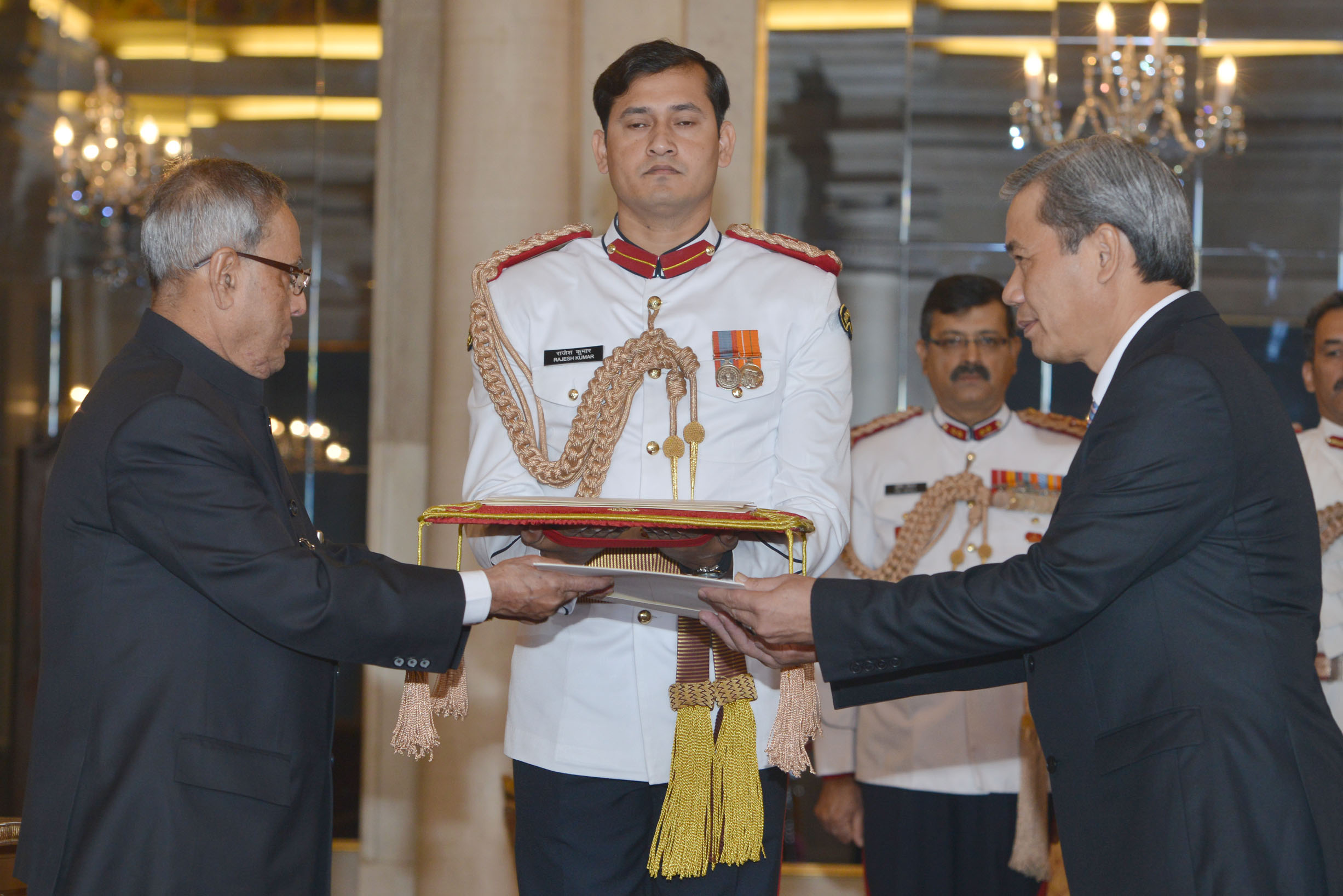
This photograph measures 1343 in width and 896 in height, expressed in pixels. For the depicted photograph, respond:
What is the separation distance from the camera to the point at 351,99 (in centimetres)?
546

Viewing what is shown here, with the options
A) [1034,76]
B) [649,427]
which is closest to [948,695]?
[649,427]

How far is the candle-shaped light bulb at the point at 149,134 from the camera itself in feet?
18.8

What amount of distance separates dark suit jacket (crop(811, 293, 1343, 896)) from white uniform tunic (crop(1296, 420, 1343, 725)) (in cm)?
157

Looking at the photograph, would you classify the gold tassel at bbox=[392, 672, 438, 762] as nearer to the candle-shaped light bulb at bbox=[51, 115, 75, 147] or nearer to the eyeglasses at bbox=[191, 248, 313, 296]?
the eyeglasses at bbox=[191, 248, 313, 296]

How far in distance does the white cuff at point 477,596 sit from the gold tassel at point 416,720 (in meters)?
0.14

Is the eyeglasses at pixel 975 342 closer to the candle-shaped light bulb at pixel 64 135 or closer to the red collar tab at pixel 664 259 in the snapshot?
the red collar tab at pixel 664 259

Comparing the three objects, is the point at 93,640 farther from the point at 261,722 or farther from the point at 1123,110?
the point at 1123,110

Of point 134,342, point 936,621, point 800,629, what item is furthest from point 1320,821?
point 134,342

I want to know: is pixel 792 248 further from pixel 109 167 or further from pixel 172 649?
pixel 109 167

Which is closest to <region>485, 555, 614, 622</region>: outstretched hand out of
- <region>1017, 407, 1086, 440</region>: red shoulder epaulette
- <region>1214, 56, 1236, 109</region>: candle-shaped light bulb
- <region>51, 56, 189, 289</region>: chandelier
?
<region>1017, 407, 1086, 440</region>: red shoulder epaulette

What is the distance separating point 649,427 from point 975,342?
1.52m

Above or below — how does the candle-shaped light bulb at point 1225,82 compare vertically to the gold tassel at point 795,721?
above

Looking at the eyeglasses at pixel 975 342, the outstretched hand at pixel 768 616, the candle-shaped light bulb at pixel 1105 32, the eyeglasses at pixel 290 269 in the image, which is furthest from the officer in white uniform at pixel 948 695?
the candle-shaped light bulb at pixel 1105 32

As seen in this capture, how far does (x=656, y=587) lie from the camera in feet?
6.77
